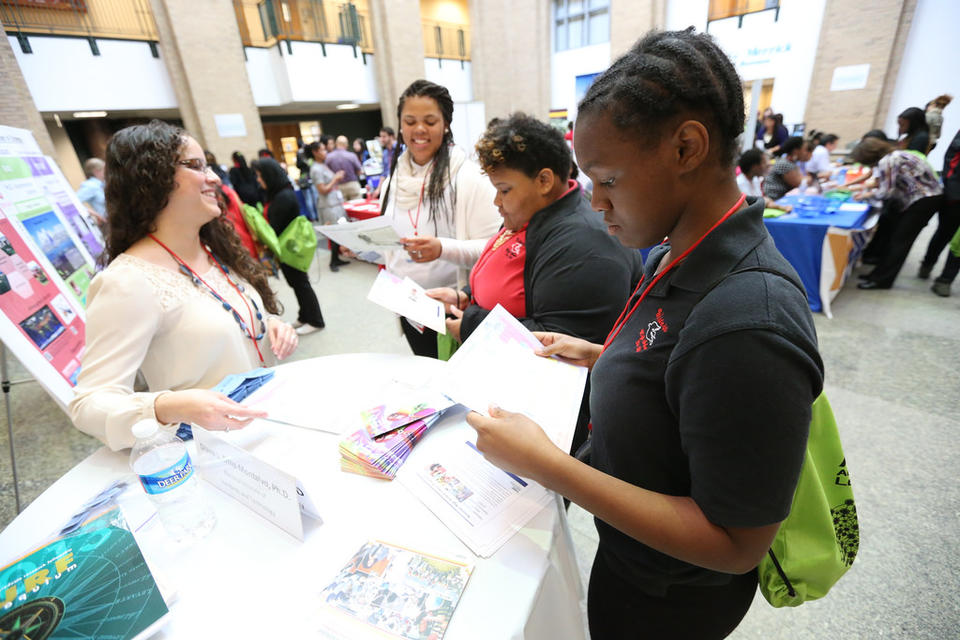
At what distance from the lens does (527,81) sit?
14.5m

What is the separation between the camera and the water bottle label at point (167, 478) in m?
0.80

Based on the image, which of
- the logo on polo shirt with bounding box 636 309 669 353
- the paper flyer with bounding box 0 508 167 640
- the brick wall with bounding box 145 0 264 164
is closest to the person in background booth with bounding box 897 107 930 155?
the logo on polo shirt with bounding box 636 309 669 353

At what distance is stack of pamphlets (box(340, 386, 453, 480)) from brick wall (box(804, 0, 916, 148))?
12.5 m

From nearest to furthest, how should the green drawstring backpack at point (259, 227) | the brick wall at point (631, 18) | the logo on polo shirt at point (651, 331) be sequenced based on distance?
1. the logo on polo shirt at point (651, 331)
2. the green drawstring backpack at point (259, 227)
3. the brick wall at point (631, 18)

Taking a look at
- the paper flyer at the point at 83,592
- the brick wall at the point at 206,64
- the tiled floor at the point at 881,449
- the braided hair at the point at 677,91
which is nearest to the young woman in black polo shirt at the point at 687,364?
the braided hair at the point at 677,91

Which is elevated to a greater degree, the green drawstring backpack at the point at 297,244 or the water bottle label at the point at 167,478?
the water bottle label at the point at 167,478

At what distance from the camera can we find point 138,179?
4.04 ft

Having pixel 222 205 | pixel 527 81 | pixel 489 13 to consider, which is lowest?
pixel 222 205

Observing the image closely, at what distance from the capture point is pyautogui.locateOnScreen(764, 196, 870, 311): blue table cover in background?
341 centimetres

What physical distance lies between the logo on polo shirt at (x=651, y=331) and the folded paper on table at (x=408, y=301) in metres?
0.82

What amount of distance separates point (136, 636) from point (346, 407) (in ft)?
2.13

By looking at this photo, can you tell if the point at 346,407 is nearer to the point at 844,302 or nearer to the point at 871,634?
the point at 871,634

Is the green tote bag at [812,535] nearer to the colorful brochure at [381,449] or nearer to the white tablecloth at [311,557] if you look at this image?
the white tablecloth at [311,557]

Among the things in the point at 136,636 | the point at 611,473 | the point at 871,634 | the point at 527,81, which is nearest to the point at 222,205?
the point at 136,636
